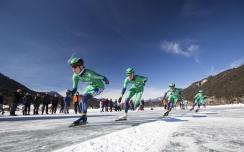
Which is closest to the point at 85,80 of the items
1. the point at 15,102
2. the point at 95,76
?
the point at 95,76

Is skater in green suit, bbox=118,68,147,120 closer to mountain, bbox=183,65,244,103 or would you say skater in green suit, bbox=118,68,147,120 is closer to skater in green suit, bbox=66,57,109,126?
skater in green suit, bbox=66,57,109,126

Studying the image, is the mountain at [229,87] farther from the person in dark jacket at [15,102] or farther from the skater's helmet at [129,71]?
the skater's helmet at [129,71]

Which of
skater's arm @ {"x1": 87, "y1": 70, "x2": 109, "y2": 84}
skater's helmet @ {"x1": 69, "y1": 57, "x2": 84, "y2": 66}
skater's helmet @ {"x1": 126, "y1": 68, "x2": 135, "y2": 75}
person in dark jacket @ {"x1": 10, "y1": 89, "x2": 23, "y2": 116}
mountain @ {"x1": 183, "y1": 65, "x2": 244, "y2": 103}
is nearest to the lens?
skater's helmet @ {"x1": 69, "y1": 57, "x2": 84, "y2": 66}

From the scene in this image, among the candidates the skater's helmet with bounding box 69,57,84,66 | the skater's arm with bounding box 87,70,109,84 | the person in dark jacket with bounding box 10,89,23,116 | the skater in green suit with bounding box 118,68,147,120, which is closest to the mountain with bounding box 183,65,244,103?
the person in dark jacket with bounding box 10,89,23,116

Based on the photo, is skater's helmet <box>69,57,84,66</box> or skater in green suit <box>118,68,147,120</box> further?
skater in green suit <box>118,68,147,120</box>

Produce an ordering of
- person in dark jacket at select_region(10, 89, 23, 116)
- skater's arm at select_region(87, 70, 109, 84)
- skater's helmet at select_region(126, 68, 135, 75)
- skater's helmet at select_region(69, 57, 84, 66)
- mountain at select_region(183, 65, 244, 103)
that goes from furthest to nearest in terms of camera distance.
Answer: mountain at select_region(183, 65, 244, 103)
person in dark jacket at select_region(10, 89, 23, 116)
skater's helmet at select_region(126, 68, 135, 75)
skater's arm at select_region(87, 70, 109, 84)
skater's helmet at select_region(69, 57, 84, 66)

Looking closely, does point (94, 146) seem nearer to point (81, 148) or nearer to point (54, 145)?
point (81, 148)

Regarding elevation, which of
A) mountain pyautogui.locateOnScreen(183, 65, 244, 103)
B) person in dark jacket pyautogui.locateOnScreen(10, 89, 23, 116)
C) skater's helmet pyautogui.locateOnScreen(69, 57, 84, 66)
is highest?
mountain pyautogui.locateOnScreen(183, 65, 244, 103)

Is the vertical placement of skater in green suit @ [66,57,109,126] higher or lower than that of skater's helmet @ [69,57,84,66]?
lower

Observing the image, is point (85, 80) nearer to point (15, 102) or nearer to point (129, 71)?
point (129, 71)

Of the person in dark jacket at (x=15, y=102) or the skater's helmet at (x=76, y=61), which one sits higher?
the skater's helmet at (x=76, y=61)

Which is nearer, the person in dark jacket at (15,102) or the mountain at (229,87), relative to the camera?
the person in dark jacket at (15,102)

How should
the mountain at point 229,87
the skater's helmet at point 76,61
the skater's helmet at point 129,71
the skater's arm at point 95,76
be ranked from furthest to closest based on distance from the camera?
the mountain at point 229,87
the skater's helmet at point 129,71
the skater's arm at point 95,76
the skater's helmet at point 76,61

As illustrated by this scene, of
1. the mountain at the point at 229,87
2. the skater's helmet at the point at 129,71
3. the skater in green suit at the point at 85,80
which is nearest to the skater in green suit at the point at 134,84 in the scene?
the skater's helmet at the point at 129,71
